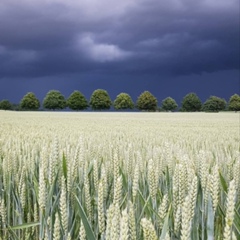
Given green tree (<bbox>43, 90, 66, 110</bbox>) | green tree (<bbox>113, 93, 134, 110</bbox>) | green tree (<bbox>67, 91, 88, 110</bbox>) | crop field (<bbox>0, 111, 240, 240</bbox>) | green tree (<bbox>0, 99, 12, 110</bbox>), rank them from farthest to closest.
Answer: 1. green tree (<bbox>113, 93, 134, 110</bbox>)
2. green tree (<bbox>43, 90, 66, 110</bbox>)
3. green tree (<bbox>67, 91, 88, 110</bbox>)
4. green tree (<bbox>0, 99, 12, 110</bbox>)
5. crop field (<bbox>0, 111, 240, 240</bbox>)

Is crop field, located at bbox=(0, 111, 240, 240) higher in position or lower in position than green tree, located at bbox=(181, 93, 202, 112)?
lower

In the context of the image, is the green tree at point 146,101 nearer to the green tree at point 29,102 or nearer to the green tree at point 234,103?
the green tree at point 234,103

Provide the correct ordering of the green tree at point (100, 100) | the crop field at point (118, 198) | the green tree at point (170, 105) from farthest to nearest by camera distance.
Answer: the green tree at point (170, 105) < the green tree at point (100, 100) < the crop field at point (118, 198)

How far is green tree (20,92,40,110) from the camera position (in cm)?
8594

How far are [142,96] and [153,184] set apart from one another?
9033 centimetres

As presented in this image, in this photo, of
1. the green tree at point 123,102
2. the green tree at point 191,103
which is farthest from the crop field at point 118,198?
the green tree at point 191,103

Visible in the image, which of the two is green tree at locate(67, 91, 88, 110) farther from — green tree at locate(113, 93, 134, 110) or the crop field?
the crop field

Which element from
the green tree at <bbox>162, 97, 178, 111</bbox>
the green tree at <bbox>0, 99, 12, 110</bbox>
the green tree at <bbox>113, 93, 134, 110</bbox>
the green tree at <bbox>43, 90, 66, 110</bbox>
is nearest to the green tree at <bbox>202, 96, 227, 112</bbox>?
the green tree at <bbox>162, 97, 178, 111</bbox>

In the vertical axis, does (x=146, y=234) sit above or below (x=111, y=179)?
above

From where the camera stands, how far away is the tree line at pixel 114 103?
86875mm

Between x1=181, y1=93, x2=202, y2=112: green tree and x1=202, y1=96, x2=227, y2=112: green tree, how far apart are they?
2.05m

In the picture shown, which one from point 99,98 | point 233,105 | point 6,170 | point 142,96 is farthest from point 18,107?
point 6,170

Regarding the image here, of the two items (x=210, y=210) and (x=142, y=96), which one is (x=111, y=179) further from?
(x=142, y=96)

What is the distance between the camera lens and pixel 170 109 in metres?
93.9
